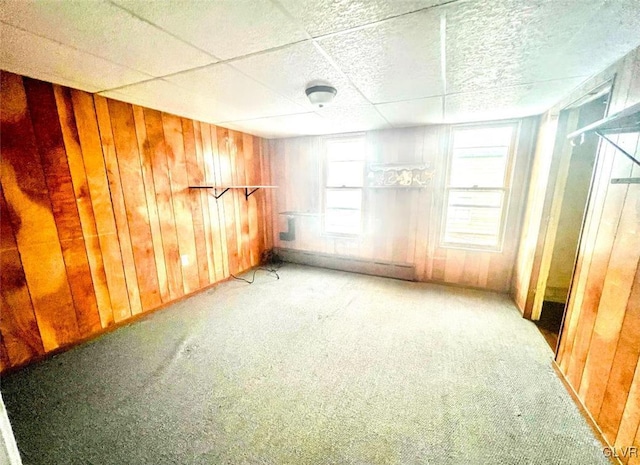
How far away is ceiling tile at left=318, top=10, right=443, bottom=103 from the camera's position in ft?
3.95

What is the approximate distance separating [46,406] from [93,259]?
43.4 inches

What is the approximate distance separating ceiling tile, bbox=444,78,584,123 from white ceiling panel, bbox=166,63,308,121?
1518 mm

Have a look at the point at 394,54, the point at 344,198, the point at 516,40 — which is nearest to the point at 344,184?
the point at 344,198

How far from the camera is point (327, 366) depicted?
1872 millimetres

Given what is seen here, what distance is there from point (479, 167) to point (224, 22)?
9.98 ft

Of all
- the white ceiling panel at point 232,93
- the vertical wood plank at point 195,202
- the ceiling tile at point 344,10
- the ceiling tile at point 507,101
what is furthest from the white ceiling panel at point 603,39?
the vertical wood plank at point 195,202

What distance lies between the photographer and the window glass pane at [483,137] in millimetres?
2875

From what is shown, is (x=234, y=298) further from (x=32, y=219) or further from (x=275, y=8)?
(x=275, y=8)

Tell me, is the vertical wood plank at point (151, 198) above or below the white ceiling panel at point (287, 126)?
below

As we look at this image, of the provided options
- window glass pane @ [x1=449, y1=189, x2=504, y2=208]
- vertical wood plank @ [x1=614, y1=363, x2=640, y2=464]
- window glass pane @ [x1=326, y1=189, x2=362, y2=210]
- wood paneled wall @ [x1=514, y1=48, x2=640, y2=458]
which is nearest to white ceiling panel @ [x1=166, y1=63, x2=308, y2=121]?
window glass pane @ [x1=326, y1=189, x2=362, y2=210]

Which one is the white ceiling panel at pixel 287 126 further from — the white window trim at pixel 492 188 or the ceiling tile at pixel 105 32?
the white window trim at pixel 492 188

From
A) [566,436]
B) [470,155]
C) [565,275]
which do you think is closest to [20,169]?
[566,436]

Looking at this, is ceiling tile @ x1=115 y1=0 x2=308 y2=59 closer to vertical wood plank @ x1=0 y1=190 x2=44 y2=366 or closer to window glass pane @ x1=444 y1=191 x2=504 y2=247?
vertical wood plank @ x1=0 y1=190 x2=44 y2=366

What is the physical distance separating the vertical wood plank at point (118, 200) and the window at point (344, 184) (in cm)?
252
